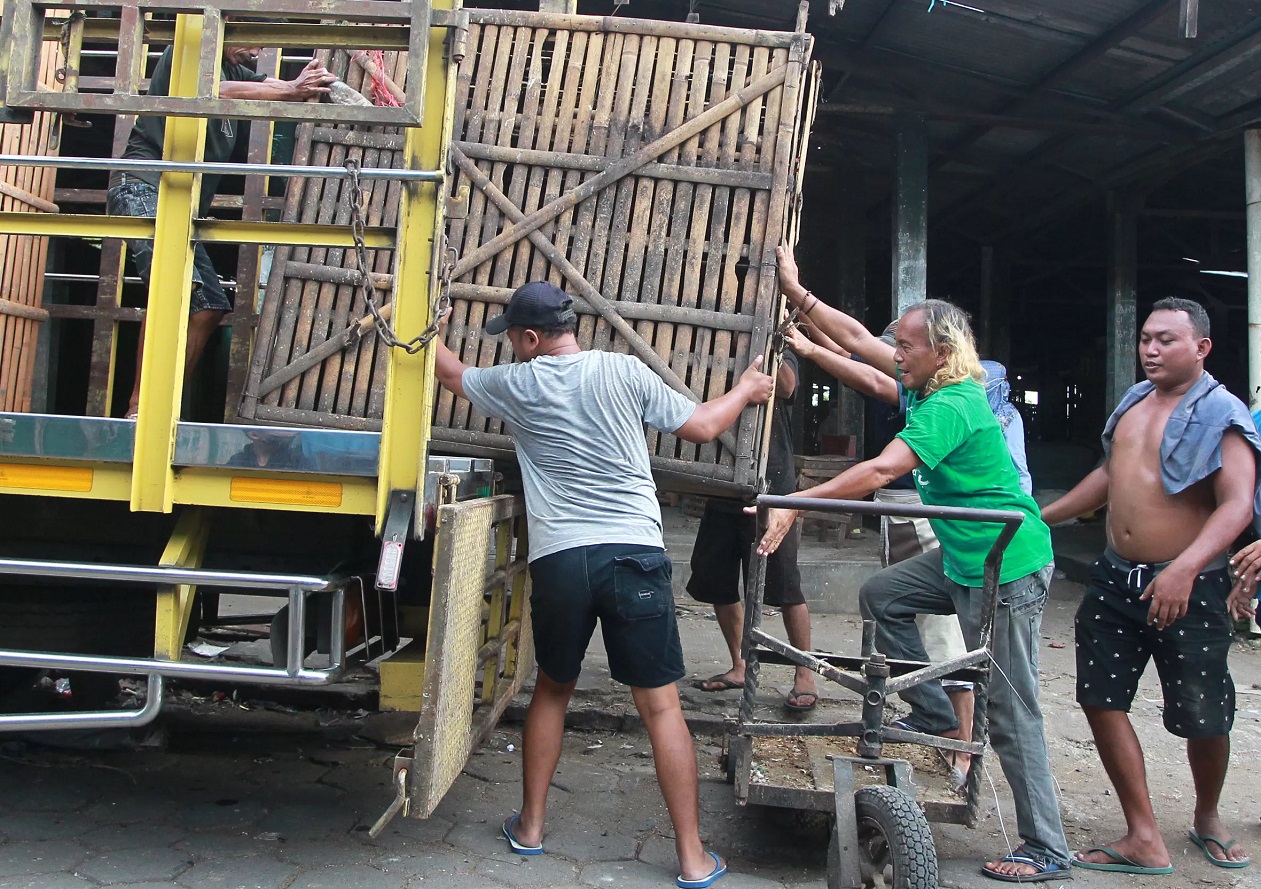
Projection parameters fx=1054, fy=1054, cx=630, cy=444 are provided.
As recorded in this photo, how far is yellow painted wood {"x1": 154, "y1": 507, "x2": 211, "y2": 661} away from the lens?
9.50ft

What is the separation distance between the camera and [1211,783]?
3.63 metres

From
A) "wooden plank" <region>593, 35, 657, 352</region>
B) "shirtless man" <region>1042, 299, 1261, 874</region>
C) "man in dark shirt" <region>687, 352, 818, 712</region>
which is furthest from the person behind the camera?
"man in dark shirt" <region>687, 352, 818, 712</region>

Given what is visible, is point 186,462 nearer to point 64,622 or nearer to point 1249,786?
point 64,622

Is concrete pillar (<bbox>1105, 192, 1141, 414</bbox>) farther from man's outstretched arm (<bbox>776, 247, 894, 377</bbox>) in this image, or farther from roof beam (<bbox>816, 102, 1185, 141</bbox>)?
man's outstretched arm (<bbox>776, 247, 894, 377</bbox>)

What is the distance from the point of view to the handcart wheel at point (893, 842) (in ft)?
8.90

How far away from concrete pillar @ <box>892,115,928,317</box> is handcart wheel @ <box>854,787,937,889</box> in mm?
6871

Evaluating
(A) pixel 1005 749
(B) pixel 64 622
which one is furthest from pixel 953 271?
(B) pixel 64 622

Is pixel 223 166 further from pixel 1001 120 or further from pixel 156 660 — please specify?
pixel 1001 120

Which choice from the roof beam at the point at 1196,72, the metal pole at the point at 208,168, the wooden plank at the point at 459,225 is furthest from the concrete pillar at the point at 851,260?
the metal pole at the point at 208,168

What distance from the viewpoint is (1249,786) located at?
4.41 m

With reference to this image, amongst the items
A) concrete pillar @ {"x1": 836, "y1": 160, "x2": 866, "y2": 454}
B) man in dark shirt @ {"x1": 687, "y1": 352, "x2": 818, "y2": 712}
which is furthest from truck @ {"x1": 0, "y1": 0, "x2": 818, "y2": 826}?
concrete pillar @ {"x1": 836, "y1": 160, "x2": 866, "y2": 454}

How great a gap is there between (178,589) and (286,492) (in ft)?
1.34

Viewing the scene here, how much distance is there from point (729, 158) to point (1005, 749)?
245cm

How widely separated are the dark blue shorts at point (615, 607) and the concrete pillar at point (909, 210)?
21.8 feet
